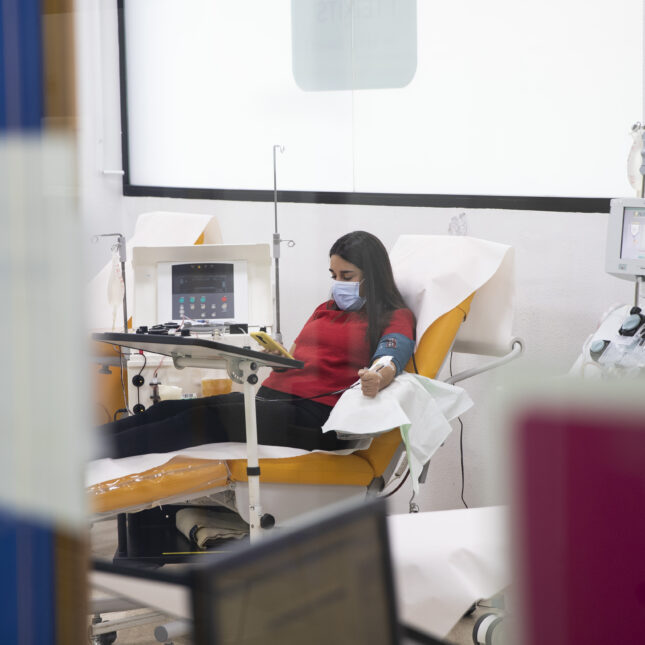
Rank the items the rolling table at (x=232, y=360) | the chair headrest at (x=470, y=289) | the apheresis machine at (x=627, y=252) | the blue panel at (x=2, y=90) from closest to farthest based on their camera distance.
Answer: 1. the blue panel at (x=2, y=90)
2. the rolling table at (x=232, y=360)
3. the apheresis machine at (x=627, y=252)
4. the chair headrest at (x=470, y=289)

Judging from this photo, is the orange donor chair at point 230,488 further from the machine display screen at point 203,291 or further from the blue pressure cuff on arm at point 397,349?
the machine display screen at point 203,291

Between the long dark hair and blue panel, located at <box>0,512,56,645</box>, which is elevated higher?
the long dark hair

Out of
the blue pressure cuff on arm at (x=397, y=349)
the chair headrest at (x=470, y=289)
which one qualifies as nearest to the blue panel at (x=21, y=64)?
the blue pressure cuff on arm at (x=397, y=349)

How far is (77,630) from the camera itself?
714mm

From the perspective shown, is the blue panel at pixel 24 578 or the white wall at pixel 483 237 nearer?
the blue panel at pixel 24 578

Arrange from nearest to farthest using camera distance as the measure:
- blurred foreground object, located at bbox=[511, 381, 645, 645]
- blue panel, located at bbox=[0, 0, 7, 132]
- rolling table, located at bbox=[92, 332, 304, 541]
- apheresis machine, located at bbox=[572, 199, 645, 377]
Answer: blurred foreground object, located at bbox=[511, 381, 645, 645] → blue panel, located at bbox=[0, 0, 7, 132] → rolling table, located at bbox=[92, 332, 304, 541] → apheresis machine, located at bbox=[572, 199, 645, 377]

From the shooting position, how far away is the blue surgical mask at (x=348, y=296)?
2.20 m

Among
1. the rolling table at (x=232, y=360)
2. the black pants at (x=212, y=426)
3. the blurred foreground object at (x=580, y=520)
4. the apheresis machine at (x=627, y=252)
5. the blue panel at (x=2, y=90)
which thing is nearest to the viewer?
the blurred foreground object at (x=580, y=520)

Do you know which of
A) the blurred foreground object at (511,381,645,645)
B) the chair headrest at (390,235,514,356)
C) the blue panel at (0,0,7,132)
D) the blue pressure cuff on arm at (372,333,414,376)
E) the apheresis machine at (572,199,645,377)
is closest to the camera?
the blurred foreground object at (511,381,645,645)

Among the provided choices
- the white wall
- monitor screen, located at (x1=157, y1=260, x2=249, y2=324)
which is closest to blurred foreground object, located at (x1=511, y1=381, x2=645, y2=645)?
the white wall

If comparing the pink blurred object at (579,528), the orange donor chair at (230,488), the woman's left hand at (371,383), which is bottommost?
the orange donor chair at (230,488)

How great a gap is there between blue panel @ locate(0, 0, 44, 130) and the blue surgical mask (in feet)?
5.20

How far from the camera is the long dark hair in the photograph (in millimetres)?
2170

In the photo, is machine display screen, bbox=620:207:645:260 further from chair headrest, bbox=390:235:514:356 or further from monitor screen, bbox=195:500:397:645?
monitor screen, bbox=195:500:397:645
